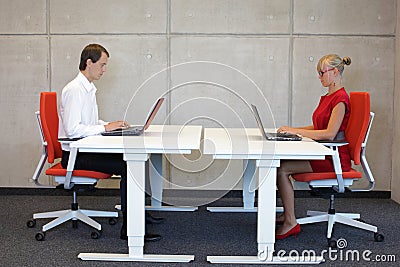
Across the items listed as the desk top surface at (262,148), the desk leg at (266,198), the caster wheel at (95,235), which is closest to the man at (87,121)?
the caster wheel at (95,235)

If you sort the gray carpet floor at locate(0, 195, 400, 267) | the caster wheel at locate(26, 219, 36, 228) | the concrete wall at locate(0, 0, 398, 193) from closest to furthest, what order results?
1. the gray carpet floor at locate(0, 195, 400, 267)
2. the caster wheel at locate(26, 219, 36, 228)
3. the concrete wall at locate(0, 0, 398, 193)

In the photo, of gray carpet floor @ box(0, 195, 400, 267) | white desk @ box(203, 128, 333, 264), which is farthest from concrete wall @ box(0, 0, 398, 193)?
white desk @ box(203, 128, 333, 264)

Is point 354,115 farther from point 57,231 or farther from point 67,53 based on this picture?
point 67,53

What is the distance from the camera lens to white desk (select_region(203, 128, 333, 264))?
3664 mm

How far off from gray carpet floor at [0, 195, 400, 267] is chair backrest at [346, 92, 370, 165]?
0.66 metres

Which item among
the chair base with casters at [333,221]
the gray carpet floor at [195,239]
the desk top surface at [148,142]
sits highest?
the desk top surface at [148,142]

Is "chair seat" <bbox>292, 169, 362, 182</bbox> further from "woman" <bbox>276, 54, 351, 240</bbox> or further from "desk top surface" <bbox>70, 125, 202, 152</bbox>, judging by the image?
"desk top surface" <bbox>70, 125, 202, 152</bbox>

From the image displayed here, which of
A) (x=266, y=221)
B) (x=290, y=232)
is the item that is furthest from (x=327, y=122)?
(x=266, y=221)

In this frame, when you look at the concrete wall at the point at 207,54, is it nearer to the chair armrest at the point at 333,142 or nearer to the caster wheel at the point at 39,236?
the chair armrest at the point at 333,142

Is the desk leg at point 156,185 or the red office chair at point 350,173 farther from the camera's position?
the desk leg at point 156,185

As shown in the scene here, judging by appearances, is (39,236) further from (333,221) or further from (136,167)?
(333,221)

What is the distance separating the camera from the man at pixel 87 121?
441cm

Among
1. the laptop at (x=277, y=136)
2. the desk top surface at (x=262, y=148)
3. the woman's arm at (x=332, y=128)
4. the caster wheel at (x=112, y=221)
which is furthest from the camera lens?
the caster wheel at (x=112, y=221)

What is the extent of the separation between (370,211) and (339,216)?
1080 millimetres
